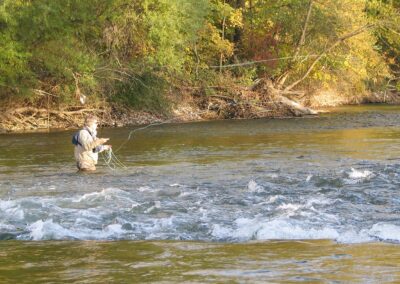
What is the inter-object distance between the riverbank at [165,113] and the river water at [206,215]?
867 cm

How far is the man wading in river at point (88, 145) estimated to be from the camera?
672 inches

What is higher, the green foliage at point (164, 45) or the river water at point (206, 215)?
the green foliage at point (164, 45)

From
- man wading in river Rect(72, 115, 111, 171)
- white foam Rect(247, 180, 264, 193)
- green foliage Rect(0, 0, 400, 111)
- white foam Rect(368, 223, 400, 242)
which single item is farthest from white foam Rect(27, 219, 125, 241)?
green foliage Rect(0, 0, 400, 111)

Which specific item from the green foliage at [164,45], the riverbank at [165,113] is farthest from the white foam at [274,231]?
the riverbank at [165,113]

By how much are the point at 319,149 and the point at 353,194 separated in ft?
29.2

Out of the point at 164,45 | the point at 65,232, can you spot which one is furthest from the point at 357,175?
the point at 164,45

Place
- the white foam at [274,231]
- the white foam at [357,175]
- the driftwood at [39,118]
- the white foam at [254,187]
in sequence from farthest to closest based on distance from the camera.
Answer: the driftwood at [39,118] → the white foam at [357,175] → the white foam at [254,187] → the white foam at [274,231]

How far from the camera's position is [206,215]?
1150 cm

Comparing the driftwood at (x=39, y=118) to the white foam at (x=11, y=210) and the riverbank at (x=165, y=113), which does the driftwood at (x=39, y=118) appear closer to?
the riverbank at (x=165, y=113)

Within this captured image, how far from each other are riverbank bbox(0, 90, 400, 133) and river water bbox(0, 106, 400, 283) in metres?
8.67

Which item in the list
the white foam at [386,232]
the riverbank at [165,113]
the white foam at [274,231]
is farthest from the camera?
the riverbank at [165,113]

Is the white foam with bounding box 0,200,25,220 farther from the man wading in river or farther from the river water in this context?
the man wading in river

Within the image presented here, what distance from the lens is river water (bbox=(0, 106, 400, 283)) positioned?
26.8 ft

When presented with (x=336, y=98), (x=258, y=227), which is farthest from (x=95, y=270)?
(x=336, y=98)
